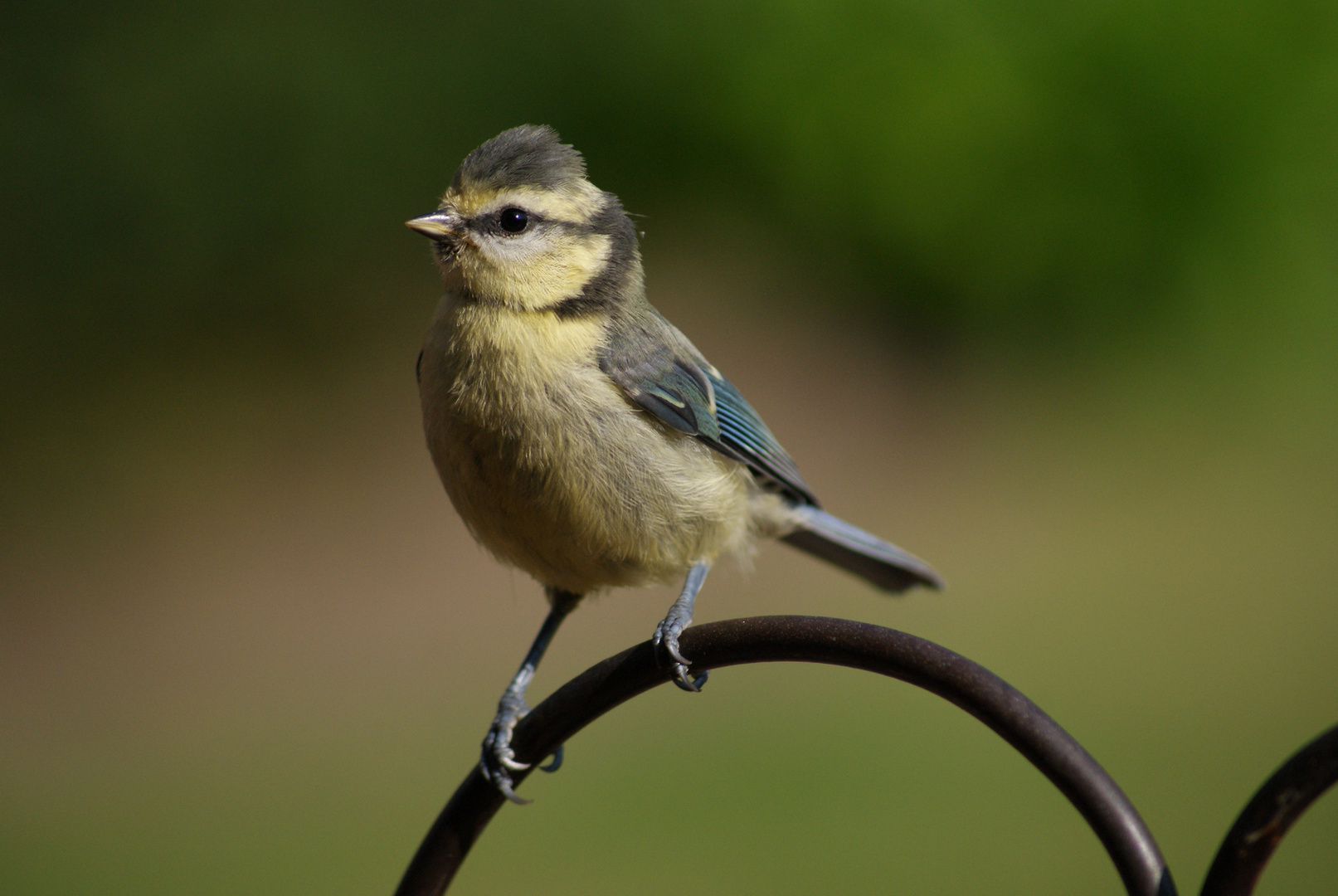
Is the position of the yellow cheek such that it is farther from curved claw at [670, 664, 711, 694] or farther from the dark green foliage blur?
the dark green foliage blur

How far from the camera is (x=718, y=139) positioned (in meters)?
7.74

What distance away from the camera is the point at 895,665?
5.07 ft

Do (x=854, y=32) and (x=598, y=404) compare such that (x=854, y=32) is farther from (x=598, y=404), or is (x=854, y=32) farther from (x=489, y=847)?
(x=598, y=404)

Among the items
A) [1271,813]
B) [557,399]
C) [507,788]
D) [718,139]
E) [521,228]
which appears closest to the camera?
[1271,813]

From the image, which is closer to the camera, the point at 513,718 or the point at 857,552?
the point at 513,718

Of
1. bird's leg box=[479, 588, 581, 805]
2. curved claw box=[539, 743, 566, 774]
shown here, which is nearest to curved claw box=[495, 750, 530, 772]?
bird's leg box=[479, 588, 581, 805]

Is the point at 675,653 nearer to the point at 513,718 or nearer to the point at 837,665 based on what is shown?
the point at 837,665

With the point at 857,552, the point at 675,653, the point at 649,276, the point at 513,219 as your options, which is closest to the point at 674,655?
the point at 675,653

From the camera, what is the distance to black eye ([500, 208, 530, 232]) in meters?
2.38

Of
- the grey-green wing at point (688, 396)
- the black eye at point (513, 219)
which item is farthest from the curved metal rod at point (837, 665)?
the black eye at point (513, 219)

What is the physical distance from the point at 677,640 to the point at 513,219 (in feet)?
2.97

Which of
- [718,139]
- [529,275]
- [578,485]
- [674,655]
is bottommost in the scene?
[674,655]

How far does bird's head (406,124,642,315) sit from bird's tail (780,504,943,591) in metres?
0.94

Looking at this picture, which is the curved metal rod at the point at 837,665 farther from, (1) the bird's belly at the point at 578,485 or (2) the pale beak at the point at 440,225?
(2) the pale beak at the point at 440,225
